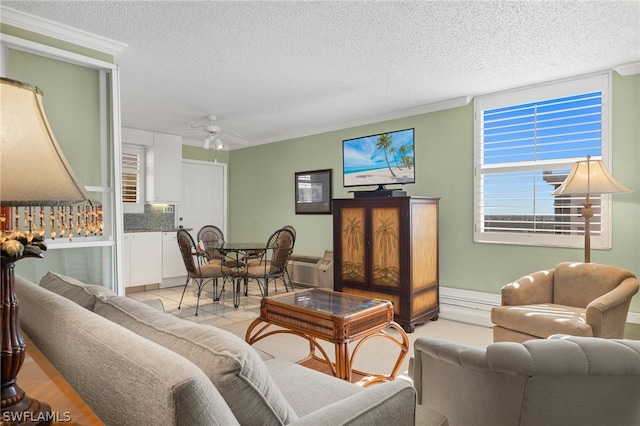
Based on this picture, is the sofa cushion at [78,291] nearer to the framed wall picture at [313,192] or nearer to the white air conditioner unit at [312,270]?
the white air conditioner unit at [312,270]

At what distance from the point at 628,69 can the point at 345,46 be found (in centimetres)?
243

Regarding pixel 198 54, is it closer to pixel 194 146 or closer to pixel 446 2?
pixel 446 2

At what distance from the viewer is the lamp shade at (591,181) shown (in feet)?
9.58

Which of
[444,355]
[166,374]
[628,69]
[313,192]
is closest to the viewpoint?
[166,374]

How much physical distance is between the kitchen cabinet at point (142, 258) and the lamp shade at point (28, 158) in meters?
5.22

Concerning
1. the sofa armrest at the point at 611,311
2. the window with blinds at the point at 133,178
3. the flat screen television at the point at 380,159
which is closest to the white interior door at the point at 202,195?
the window with blinds at the point at 133,178

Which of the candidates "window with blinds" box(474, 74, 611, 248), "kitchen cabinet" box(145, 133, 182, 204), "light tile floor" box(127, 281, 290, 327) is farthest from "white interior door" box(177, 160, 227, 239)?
"window with blinds" box(474, 74, 611, 248)

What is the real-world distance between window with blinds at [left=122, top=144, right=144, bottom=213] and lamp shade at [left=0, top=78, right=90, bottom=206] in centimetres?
557

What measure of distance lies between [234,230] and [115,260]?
430 cm

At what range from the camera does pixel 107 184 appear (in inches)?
117

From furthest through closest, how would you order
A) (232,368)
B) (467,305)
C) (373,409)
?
(467,305)
(373,409)
(232,368)

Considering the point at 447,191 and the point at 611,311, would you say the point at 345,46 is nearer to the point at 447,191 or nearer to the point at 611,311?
the point at 447,191

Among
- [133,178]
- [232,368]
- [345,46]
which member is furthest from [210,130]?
[232,368]

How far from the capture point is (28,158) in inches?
31.5
